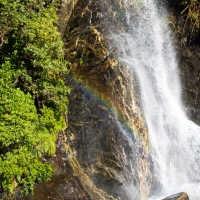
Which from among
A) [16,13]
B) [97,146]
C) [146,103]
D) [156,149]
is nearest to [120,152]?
[97,146]

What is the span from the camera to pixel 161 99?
32.1 ft

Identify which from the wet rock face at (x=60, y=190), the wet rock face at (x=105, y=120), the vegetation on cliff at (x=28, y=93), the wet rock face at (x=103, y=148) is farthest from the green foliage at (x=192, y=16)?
the wet rock face at (x=60, y=190)

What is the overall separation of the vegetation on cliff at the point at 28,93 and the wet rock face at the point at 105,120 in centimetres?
53

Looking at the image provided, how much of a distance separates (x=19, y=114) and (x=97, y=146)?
2.03 metres

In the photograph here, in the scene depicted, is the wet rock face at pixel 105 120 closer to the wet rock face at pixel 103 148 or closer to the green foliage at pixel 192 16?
the wet rock face at pixel 103 148

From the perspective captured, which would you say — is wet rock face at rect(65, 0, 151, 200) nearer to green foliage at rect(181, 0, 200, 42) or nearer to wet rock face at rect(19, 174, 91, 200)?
wet rock face at rect(19, 174, 91, 200)

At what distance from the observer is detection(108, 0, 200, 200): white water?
8.85m

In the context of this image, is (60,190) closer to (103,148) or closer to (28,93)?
(103,148)

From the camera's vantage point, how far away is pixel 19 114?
7445mm

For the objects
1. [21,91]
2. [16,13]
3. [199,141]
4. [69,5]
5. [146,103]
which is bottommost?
[199,141]

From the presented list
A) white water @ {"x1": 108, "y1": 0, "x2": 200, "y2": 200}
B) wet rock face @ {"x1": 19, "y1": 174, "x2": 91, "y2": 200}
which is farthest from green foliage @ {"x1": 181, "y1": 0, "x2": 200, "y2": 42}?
wet rock face @ {"x1": 19, "y1": 174, "x2": 91, "y2": 200}

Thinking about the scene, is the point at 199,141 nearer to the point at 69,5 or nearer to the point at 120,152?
the point at 120,152

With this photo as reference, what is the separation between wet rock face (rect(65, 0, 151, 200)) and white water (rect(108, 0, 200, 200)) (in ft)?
1.34

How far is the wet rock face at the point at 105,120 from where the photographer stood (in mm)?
8195
